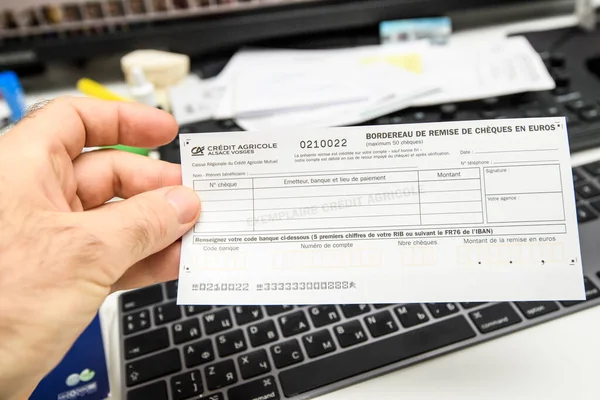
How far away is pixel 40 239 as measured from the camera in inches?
12.9

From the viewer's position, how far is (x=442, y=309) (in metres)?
0.44

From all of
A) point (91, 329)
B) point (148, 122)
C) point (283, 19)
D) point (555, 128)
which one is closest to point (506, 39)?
point (283, 19)

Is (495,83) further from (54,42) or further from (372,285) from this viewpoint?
(54,42)

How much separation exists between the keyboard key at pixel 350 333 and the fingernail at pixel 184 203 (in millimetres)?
151

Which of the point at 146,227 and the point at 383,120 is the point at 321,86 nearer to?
the point at 383,120

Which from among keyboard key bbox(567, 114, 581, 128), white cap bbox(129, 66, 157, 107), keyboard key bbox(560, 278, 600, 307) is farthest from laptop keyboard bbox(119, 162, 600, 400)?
white cap bbox(129, 66, 157, 107)

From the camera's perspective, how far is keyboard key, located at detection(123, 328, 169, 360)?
0.44 meters

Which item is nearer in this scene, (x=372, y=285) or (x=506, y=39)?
(x=372, y=285)

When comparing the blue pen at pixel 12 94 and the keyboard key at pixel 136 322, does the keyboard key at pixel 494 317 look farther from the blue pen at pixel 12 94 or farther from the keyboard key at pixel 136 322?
the blue pen at pixel 12 94

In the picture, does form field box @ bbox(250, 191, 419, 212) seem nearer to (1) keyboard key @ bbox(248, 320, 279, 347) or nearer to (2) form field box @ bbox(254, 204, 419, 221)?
(2) form field box @ bbox(254, 204, 419, 221)

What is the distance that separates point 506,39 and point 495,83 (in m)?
0.15

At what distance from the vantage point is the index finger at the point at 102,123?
1.38 ft

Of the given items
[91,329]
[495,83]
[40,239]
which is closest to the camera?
[40,239]

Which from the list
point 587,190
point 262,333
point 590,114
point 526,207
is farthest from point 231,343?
point 590,114
